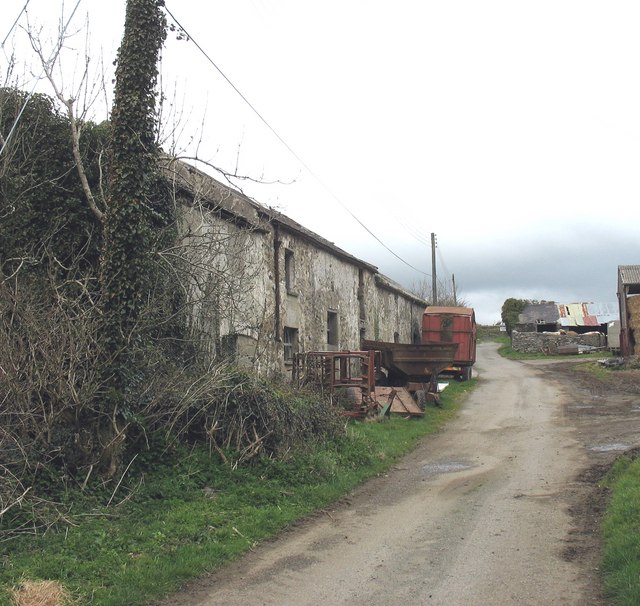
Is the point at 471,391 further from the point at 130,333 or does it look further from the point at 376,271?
the point at 130,333

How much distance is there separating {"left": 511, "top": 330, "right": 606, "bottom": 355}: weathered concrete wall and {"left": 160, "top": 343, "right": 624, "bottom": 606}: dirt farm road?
33853mm

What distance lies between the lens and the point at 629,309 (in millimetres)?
32688

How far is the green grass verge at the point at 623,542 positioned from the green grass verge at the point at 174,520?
11.9 feet

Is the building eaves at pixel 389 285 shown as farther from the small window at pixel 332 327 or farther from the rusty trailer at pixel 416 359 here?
the rusty trailer at pixel 416 359

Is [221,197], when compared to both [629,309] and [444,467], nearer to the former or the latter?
[444,467]

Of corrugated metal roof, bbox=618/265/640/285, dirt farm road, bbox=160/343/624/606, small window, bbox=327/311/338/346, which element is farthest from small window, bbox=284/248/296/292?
corrugated metal roof, bbox=618/265/640/285

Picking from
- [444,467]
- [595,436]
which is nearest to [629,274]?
[595,436]

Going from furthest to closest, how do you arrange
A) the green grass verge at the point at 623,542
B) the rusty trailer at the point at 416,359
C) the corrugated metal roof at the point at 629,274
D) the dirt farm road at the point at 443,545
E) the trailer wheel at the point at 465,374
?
the corrugated metal roof at the point at 629,274
the trailer wheel at the point at 465,374
the rusty trailer at the point at 416,359
the dirt farm road at the point at 443,545
the green grass verge at the point at 623,542

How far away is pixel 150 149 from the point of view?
9922 mm

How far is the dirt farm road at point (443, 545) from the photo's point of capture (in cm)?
566

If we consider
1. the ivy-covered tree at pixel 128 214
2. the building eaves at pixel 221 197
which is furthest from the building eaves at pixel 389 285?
the ivy-covered tree at pixel 128 214

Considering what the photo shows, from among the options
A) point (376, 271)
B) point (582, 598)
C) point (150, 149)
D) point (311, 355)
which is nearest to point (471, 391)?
point (376, 271)

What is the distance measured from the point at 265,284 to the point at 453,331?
12979 millimetres

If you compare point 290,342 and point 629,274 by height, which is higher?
point 629,274
